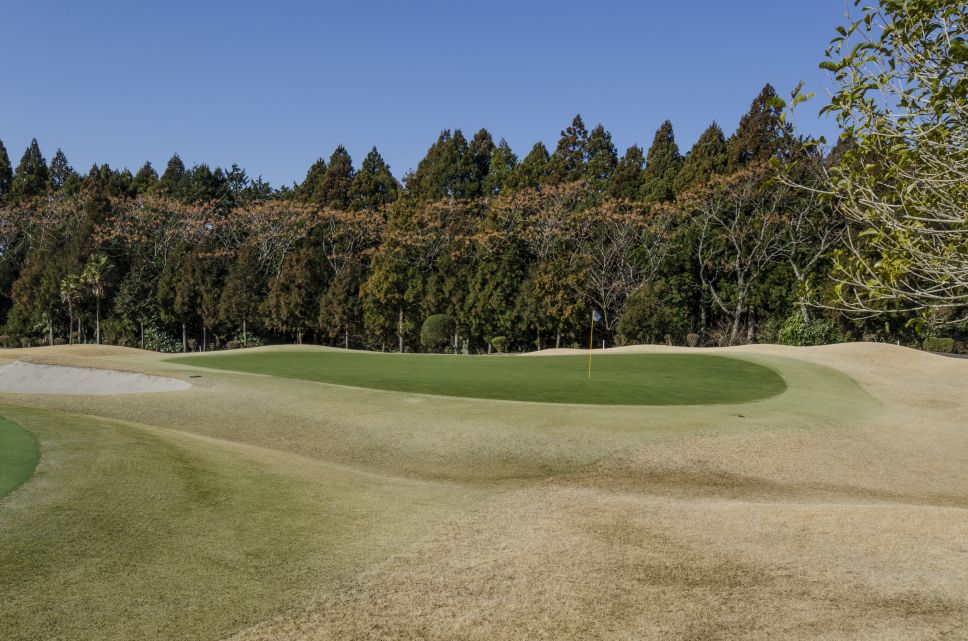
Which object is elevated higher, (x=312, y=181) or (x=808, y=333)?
(x=312, y=181)

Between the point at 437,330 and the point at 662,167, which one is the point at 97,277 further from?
the point at 662,167

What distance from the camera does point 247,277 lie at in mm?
42562

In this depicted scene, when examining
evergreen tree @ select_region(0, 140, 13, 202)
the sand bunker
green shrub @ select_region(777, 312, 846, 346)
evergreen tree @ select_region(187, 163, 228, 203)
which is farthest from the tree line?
the sand bunker

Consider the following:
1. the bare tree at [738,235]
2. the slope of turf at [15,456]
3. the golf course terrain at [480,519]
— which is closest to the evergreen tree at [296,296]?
the bare tree at [738,235]

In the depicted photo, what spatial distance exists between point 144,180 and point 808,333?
58370 mm

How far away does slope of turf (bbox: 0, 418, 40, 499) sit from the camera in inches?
240

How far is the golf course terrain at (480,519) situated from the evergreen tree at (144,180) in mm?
52434

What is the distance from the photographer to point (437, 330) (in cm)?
3694

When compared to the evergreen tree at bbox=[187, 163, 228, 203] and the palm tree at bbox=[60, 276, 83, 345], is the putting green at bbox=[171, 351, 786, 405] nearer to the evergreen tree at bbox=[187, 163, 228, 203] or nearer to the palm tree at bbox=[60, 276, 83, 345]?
the palm tree at bbox=[60, 276, 83, 345]

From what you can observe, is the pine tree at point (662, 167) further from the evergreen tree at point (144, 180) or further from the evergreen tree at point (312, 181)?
the evergreen tree at point (144, 180)

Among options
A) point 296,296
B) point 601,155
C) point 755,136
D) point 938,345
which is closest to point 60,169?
point 296,296

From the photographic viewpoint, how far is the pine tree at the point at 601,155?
159ft

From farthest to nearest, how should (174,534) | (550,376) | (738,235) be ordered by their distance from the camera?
(738,235)
(550,376)
(174,534)

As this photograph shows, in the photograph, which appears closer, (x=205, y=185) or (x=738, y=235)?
(x=738, y=235)
